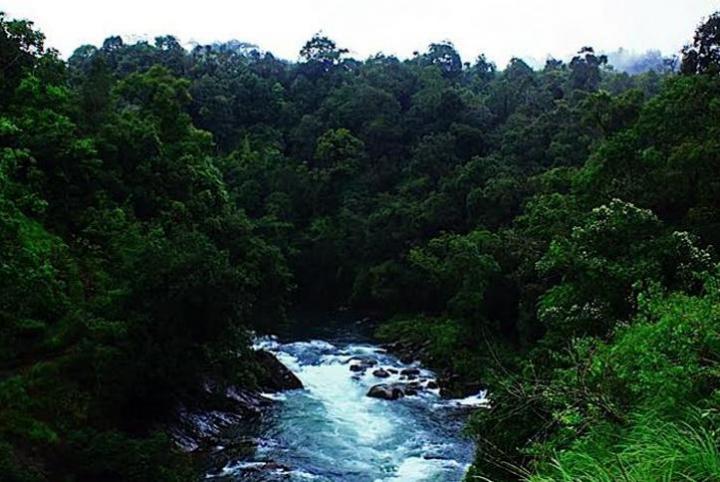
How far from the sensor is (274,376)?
71.6 ft

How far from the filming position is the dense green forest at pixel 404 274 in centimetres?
743

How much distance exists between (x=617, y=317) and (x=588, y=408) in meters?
8.65

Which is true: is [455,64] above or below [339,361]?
above

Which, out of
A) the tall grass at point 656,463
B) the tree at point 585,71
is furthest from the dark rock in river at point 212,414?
the tree at point 585,71

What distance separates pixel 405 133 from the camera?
1796 inches

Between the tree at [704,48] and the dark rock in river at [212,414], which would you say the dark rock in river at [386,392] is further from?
the tree at [704,48]

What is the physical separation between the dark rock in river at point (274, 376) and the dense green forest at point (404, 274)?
68 centimetres

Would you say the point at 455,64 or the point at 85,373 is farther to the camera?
the point at 455,64

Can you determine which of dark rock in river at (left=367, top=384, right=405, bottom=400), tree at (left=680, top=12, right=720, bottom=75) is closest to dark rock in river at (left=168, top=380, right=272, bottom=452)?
dark rock in river at (left=367, top=384, right=405, bottom=400)

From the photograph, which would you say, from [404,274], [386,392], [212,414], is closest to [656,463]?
[212,414]

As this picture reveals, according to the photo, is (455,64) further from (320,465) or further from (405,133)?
(320,465)

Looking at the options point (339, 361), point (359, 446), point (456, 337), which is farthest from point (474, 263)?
point (359, 446)

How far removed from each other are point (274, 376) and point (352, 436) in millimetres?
4893

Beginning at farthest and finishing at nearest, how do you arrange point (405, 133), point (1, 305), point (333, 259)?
point (405, 133) → point (333, 259) → point (1, 305)
